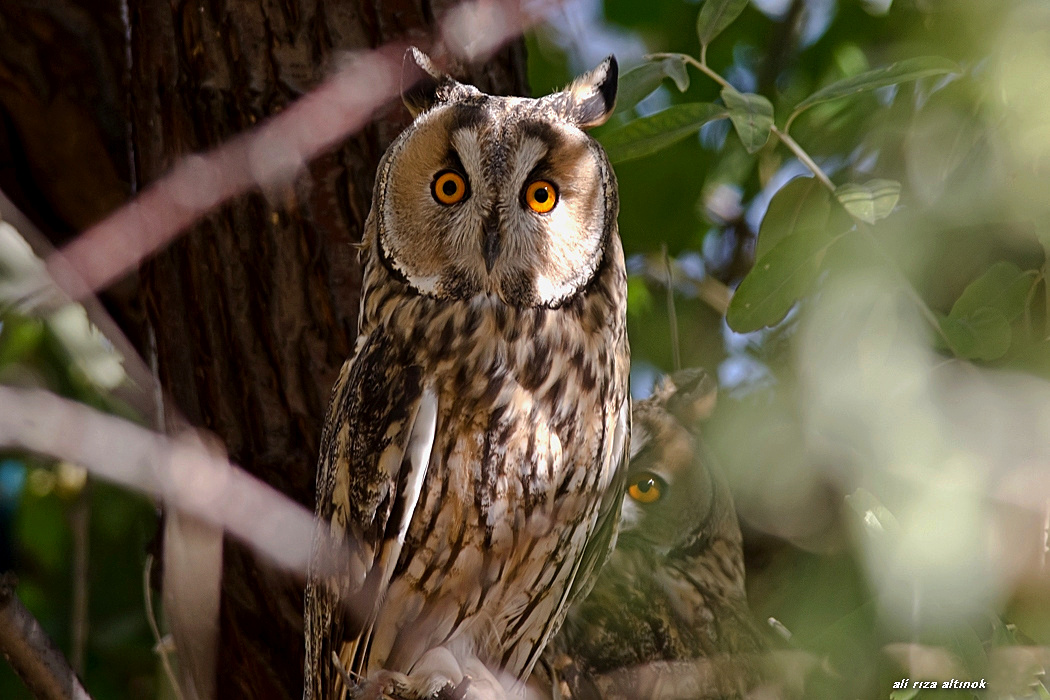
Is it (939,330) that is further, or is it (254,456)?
(254,456)

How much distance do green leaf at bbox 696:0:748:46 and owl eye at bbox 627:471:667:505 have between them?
976 millimetres

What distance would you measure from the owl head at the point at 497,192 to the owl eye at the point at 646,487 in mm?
774

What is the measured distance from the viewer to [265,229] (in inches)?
68.7

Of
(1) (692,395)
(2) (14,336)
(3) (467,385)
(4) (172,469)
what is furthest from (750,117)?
(2) (14,336)

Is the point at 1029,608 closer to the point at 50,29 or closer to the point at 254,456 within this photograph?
the point at 254,456

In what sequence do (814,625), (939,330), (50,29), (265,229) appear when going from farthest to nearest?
(50,29)
(265,229)
(814,625)
(939,330)

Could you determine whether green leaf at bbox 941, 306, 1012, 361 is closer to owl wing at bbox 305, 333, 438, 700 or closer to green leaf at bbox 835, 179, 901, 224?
green leaf at bbox 835, 179, 901, 224

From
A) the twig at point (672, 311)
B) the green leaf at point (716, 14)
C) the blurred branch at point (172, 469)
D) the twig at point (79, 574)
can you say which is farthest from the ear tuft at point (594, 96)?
the twig at point (79, 574)

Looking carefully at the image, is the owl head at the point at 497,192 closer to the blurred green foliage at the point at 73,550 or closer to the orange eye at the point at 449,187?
the orange eye at the point at 449,187

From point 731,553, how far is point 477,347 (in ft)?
3.35

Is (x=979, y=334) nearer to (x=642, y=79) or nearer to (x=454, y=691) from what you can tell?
(x=642, y=79)

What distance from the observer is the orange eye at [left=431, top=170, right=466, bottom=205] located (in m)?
1.35

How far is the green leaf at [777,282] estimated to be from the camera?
4.80ft

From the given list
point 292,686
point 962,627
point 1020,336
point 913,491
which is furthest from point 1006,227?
point 292,686
